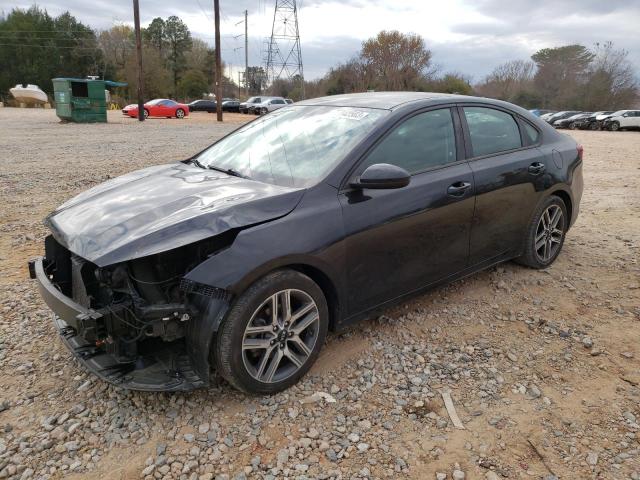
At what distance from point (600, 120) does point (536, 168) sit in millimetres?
34356

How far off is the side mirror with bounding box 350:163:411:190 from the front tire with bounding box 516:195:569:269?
1.96 metres

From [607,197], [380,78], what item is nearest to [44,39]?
[380,78]

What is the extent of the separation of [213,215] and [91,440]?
130 cm

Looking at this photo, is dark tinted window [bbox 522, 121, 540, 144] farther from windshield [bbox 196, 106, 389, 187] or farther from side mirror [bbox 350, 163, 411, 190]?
side mirror [bbox 350, 163, 411, 190]

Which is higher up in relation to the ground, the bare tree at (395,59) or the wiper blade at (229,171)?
the bare tree at (395,59)

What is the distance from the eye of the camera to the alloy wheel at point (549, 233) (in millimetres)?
4484

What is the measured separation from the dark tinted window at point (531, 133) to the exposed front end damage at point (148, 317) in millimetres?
3019

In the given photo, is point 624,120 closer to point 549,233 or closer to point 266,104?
point 266,104

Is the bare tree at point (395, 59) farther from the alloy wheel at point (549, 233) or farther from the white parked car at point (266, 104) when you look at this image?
the alloy wheel at point (549, 233)

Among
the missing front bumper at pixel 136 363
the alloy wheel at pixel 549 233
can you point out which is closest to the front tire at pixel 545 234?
the alloy wheel at pixel 549 233

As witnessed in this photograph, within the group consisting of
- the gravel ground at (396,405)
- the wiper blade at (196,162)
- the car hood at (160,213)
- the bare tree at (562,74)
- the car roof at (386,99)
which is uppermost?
the bare tree at (562,74)

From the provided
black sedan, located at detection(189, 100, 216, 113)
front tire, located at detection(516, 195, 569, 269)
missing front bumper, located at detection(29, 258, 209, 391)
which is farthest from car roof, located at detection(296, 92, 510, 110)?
black sedan, located at detection(189, 100, 216, 113)

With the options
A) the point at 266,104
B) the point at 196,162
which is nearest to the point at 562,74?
the point at 266,104

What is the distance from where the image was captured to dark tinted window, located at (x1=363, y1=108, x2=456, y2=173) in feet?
10.7
